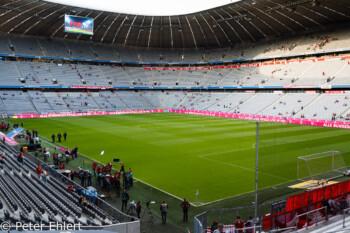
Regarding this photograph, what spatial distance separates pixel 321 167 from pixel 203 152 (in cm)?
1127

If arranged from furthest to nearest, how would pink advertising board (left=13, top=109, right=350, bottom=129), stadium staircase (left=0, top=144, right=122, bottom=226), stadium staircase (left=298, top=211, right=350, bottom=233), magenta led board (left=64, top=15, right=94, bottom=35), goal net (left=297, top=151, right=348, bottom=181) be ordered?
magenta led board (left=64, top=15, right=94, bottom=35)
pink advertising board (left=13, top=109, right=350, bottom=129)
goal net (left=297, top=151, right=348, bottom=181)
stadium staircase (left=0, top=144, right=122, bottom=226)
stadium staircase (left=298, top=211, right=350, bottom=233)

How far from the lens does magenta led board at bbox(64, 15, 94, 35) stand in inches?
2307

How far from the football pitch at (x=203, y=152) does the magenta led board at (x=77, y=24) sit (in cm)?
2558

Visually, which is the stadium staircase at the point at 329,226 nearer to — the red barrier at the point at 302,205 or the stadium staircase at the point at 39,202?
the red barrier at the point at 302,205

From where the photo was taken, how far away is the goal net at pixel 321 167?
1808 centimetres

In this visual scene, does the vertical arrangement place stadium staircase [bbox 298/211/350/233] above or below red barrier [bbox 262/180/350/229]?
below

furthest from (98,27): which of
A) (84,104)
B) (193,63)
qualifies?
(193,63)

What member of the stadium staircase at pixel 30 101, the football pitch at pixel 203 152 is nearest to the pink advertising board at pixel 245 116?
the stadium staircase at pixel 30 101

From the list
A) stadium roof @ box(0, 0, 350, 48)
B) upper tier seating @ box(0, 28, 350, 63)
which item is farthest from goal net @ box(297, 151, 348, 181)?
upper tier seating @ box(0, 28, 350, 63)

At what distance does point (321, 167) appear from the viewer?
61.4ft

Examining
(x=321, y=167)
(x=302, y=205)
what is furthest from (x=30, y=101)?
(x=302, y=205)

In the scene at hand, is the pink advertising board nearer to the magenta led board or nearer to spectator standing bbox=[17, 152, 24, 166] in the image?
the magenta led board

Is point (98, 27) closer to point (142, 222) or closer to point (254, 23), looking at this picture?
point (254, 23)

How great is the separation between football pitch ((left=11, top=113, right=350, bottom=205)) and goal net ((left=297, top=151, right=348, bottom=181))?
3.56 feet
